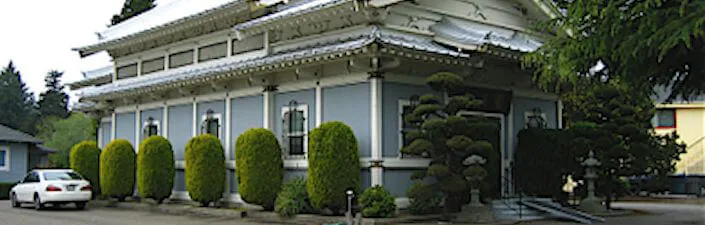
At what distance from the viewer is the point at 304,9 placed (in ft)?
62.6

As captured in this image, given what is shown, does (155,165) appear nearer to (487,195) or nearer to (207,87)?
(207,87)

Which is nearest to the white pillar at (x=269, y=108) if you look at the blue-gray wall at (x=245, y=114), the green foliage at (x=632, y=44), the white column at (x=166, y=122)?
the blue-gray wall at (x=245, y=114)

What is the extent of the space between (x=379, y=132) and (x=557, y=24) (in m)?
5.51

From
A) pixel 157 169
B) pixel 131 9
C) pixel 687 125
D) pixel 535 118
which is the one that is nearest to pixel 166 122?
pixel 157 169

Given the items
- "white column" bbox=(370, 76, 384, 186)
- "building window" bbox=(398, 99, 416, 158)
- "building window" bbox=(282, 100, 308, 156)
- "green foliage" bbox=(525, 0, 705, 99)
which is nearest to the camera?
"green foliage" bbox=(525, 0, 705, 99)


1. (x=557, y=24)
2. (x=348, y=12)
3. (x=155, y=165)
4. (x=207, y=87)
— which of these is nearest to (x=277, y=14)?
(x=348, y=12)

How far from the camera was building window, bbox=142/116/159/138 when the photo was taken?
25550 millimetres

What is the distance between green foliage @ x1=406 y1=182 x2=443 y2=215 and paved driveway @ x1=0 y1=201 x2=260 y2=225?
3.94m

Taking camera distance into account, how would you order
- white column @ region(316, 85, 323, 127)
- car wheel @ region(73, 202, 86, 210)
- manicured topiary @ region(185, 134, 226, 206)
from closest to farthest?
Result: white column @ region(316, 85, 323, 127)
manicured topiary @ region(185, 134, 226, 206)
car wheel @ region(73, 202, 86, 210)

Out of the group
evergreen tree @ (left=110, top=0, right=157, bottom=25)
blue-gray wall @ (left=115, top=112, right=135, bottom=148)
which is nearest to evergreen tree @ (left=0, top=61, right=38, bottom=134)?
evergreen tree @ (left=110, top=0, right=157, bottom=25)

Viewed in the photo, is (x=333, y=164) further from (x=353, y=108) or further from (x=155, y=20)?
(x=155, y=20)

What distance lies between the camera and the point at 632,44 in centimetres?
1107

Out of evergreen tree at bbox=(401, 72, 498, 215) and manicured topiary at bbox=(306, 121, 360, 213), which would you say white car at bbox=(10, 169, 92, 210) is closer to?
manicured topiary at bbox=(306, 121, 360, 213)

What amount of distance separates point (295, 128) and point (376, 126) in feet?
10.5
